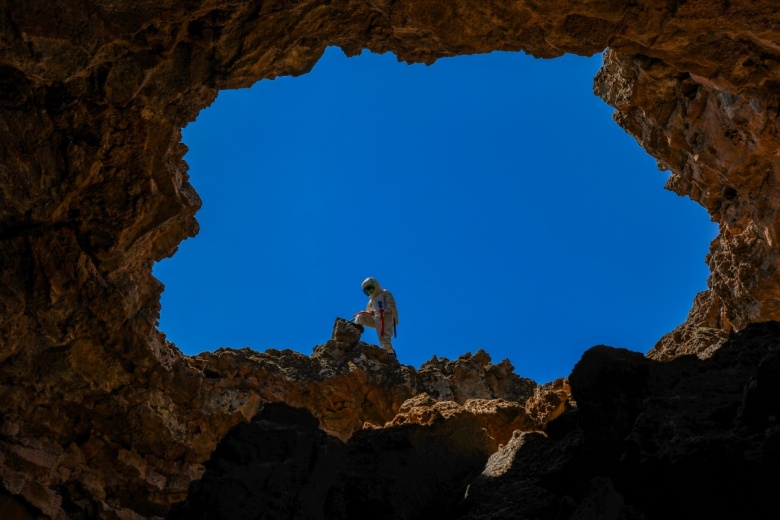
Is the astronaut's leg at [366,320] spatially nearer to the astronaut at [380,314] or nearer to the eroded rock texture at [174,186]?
the astronaut at [380,314]

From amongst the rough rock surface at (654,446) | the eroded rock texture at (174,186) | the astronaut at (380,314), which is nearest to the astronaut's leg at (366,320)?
the astronaut at (380,314)

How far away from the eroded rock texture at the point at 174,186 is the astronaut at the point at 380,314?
6.20 m

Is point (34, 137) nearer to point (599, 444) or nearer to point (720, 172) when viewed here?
point (599, 444)

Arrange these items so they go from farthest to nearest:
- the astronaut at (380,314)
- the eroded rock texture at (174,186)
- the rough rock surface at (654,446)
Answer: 1. the astronaut at (380,314)
2. the eroded rock texture at (174,186)
3. the rough rock surface at (654,446)

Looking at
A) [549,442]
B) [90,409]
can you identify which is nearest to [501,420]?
[549,442]

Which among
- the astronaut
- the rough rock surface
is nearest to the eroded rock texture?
the rough rock surface

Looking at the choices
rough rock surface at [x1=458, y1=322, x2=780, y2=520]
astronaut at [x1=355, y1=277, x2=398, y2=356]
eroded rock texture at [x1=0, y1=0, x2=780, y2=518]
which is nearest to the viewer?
rough rock surface at [x1=458, y1=322, x2=780, y2=520]

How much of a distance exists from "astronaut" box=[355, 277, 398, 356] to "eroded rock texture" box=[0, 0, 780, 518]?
6202 millimetres

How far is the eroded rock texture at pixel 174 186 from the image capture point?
6.31m

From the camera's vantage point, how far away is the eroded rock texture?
631 cm

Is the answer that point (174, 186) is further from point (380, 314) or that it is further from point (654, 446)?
point (380, 314)

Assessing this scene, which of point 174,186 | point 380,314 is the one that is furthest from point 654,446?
point 380,314

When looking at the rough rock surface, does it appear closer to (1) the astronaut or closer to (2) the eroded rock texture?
(2) the eroded rock texture

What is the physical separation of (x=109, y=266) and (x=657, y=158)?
812 cm
